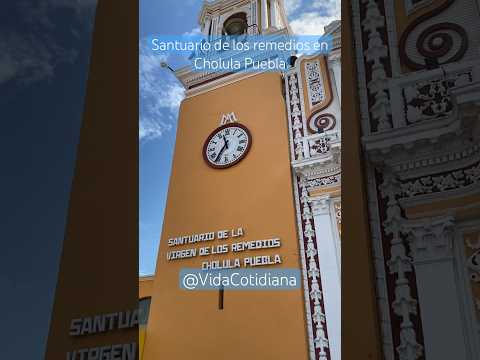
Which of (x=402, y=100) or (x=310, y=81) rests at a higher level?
(x=310, y=81)

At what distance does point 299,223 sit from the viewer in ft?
19.9

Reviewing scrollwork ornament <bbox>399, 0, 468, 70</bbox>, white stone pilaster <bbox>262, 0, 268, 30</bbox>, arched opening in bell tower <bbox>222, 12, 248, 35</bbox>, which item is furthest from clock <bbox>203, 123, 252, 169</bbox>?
scrollwork ornament <bbox>399, 0, 468, 70</bbox>

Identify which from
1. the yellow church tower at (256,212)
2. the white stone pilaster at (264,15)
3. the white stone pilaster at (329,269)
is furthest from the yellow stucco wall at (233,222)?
the white stone pilaster at (264,15)

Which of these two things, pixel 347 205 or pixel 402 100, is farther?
pixel 402 100

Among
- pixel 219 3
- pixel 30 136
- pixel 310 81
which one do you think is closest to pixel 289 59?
pixel 310 81

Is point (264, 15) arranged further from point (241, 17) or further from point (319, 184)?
point (319, 184)

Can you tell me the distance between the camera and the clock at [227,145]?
7.02 metres

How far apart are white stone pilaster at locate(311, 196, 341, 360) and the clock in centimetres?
157

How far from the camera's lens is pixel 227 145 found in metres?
7.22

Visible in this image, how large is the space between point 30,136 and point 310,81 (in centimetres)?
542

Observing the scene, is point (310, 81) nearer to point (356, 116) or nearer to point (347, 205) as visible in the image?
point (356, 116)

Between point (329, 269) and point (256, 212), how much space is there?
1359mm

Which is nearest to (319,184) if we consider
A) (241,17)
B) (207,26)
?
(241,17)

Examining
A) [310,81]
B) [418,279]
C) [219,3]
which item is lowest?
[418,279]
